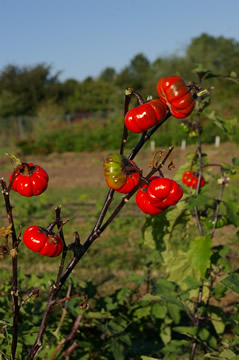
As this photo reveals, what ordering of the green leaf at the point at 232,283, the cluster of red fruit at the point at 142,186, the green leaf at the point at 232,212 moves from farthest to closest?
the green leaf at the point at 232,212 → the green leaf at the point at 232,283 → the cluster of red fruit at the point at 142,186

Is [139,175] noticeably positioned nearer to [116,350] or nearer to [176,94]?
[176,94]

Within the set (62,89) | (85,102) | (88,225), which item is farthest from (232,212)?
(62,89)

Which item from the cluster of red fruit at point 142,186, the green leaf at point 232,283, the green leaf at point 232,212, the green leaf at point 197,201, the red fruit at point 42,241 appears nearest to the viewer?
the cluster of red fruit at point 142,186

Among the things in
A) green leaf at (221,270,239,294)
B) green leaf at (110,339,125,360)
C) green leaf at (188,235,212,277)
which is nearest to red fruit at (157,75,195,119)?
green leaf at (221,270,239,294)

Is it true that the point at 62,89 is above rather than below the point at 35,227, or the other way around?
above

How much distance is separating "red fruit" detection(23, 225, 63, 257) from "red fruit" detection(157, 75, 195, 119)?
0.49 metres

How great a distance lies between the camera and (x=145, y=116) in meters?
1.02

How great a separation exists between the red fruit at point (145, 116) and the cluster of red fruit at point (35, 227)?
316mm

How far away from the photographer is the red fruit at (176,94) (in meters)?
1.02

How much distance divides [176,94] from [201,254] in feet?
4.23

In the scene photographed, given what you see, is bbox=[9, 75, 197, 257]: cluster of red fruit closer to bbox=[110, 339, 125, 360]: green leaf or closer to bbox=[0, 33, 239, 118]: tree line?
bbox=[110, 339, 125, 360]: green leaf

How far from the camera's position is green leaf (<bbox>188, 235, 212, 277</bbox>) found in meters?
2.10

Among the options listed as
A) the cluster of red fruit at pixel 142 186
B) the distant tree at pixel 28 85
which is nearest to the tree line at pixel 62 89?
the distant tree at pixel 28 85

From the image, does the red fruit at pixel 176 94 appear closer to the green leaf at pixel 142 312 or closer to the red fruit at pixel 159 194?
the red fruit at pixel 159 194
